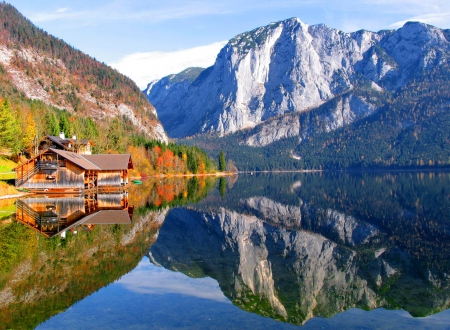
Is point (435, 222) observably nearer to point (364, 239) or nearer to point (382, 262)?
point (364, 239)

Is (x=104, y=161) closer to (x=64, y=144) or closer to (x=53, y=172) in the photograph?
(x=53, y=172)

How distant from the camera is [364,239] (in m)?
24.8

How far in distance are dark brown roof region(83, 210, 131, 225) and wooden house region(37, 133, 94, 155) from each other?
3736 centimetres

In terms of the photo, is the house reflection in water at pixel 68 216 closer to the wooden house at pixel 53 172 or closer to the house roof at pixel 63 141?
the wooden house at pixel 53 172

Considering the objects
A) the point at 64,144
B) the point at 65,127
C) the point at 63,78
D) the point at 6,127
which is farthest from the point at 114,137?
the point at 63,78

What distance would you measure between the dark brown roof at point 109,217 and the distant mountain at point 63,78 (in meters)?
109

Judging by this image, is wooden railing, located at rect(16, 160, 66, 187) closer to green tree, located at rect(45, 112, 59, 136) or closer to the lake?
the lake

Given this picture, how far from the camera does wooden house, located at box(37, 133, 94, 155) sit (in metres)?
66.7

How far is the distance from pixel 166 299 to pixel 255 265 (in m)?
5.48

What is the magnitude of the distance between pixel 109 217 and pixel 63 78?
14163cm

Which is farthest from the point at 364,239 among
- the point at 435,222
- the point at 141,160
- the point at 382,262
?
the point at 141,160

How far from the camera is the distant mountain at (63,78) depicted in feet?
465

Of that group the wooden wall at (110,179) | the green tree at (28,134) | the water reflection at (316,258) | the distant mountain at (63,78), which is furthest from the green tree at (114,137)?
the water reflection at (316,258)

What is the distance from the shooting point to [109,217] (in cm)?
3008
